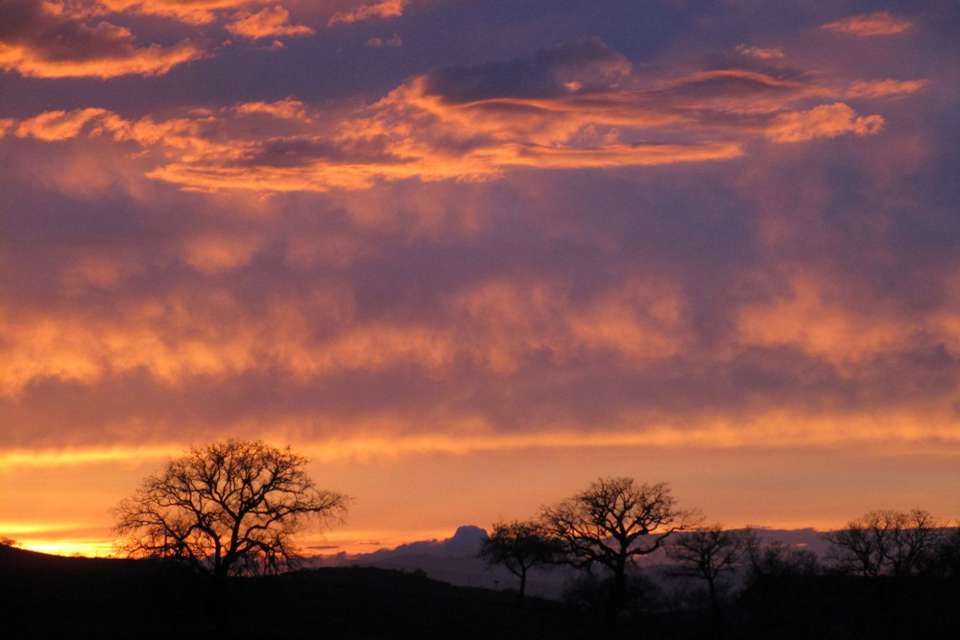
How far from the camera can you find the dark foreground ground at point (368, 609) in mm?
79625

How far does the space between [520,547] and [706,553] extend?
24633mm

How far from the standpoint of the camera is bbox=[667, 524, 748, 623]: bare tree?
395 ft

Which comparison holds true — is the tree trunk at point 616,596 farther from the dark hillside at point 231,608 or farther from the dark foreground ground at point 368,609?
the dark hillside at point 231,608

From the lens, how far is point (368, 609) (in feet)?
317

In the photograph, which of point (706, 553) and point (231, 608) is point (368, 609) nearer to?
point (231, 608)

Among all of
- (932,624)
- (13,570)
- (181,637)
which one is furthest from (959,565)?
(13,570)

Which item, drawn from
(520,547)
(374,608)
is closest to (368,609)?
(374,608)

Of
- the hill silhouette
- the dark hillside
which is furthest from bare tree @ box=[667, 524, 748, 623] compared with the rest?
the dark hillside

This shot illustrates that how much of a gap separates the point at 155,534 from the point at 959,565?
340 ft

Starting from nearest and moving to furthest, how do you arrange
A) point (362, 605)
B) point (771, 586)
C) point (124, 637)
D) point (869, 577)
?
1. point (124, 637)
2. point (362, 605)
3. point (771, 586)
4. point (869, 577)

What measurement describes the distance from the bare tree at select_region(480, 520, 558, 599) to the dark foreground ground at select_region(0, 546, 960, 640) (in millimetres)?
6393

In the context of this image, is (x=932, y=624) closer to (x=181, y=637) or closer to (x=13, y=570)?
(x=181, y=637)

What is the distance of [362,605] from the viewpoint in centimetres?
9794

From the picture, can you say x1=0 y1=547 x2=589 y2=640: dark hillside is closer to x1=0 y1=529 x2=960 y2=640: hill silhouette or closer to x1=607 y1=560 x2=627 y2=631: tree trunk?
x1=0 y1=529 x2=960 y2=640: hill silhouette
